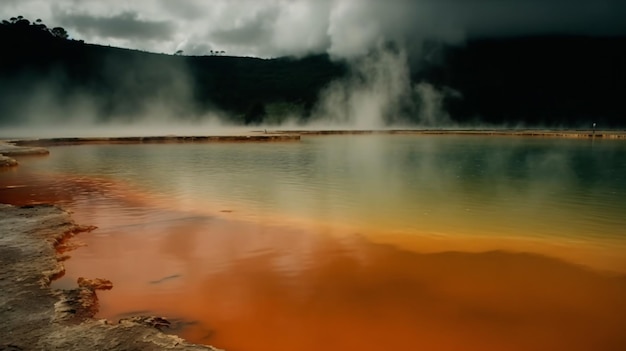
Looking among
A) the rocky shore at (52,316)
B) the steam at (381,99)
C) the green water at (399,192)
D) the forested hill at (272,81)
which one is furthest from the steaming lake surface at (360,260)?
the forested hill at (272,81)

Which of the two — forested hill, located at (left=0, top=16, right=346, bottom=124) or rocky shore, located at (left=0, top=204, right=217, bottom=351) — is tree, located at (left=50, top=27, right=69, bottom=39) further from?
rocky shore, located at (left=0, top=204, right=217, bottom=351)

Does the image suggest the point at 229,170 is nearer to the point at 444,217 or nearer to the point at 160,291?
the point at 444,217

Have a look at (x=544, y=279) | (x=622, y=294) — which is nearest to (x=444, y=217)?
(x=544, y=279)

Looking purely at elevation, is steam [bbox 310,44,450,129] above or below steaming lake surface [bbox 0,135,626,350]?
above

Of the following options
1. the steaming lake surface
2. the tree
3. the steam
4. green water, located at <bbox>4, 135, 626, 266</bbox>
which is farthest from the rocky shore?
the tree

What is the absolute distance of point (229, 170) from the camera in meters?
16.0

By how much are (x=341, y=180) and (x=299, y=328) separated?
9375mm

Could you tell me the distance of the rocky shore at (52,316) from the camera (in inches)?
132

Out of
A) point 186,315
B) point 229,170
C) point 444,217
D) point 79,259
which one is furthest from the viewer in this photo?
point 229,170

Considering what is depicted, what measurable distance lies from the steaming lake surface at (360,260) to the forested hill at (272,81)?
2979 inches

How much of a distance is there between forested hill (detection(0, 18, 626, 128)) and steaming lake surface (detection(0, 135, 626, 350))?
75.7 meters

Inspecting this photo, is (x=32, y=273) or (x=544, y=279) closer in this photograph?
(x=32, y=273)

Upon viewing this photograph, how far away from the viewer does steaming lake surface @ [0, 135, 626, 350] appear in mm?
4125

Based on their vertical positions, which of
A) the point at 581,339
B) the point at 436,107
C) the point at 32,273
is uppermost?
the point at 436,107
